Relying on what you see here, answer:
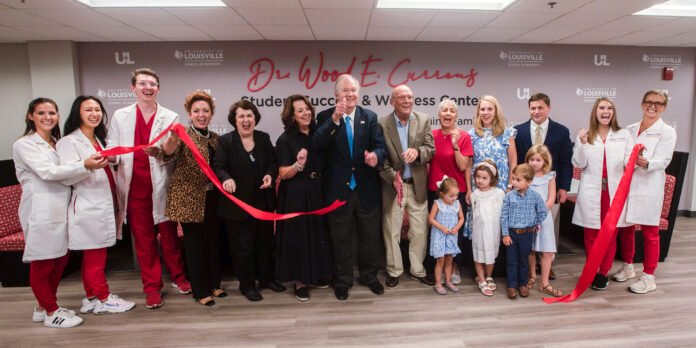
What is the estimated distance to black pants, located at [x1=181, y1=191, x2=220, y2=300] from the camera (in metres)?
2.72

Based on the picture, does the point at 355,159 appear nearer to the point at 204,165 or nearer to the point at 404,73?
the point at 204,165

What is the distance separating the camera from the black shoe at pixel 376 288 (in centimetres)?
298

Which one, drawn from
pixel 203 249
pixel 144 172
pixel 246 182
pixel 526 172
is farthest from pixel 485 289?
pixel 144 172

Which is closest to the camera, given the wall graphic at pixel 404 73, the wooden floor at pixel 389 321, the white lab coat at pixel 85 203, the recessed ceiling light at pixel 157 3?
the wooden floor at pixel 389 321

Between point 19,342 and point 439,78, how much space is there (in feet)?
17.5

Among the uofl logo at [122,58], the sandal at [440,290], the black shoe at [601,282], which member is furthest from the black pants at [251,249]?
the uofl logo at [122,58]

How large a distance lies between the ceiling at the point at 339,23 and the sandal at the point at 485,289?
2.70m

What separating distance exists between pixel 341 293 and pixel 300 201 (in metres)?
0.86

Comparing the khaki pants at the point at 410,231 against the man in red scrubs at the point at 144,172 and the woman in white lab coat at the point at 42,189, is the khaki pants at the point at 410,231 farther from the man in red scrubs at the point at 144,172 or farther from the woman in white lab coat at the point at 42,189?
the woman in white lab coat at the point at 42,189

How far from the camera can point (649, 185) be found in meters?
2.92

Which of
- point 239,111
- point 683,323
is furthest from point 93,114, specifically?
point 683,323

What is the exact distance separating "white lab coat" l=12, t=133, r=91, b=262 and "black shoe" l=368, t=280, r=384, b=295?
2.34 meters

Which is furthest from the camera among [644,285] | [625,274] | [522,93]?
[522,93]

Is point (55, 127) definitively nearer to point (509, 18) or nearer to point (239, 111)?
point (239, 111)
